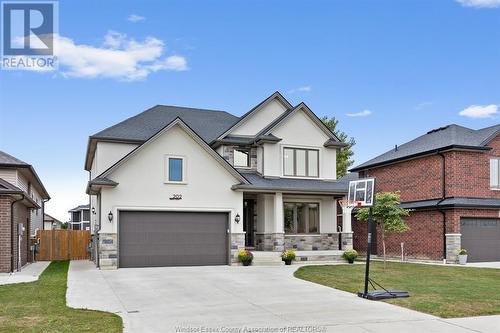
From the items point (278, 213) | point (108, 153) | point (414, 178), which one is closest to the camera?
point (278, 213)

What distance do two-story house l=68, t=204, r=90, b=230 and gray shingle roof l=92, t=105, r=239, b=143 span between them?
29.5 metres

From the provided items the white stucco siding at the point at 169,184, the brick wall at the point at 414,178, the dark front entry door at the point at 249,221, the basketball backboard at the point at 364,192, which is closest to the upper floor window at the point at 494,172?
the brick wall at the point at 414,178

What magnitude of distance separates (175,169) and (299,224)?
7842mm

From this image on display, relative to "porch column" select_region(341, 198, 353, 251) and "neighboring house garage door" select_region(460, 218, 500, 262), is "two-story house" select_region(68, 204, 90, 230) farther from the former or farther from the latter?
"neighboring house garage door" select_region(460, 218, 500, 262)

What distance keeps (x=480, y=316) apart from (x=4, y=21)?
17.7 meters

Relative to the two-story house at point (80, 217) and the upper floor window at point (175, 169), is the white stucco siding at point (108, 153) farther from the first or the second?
the two-story house at point (80, 217)

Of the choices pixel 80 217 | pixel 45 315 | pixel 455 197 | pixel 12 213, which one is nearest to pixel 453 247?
pixel 455 197

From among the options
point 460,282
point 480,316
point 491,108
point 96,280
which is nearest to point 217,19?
point 96,280

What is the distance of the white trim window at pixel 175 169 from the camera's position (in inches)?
877

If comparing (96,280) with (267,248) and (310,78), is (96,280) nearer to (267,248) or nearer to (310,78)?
(267,248)

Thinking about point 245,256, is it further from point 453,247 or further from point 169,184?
point 453,247

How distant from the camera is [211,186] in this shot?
23.0 m

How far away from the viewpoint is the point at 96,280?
17.2 meters

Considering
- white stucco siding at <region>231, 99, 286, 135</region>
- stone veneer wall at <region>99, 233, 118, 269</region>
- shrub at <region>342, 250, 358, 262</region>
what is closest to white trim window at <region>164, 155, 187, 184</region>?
stone veneer wall at <region>99, 233, 118, 269</region>
